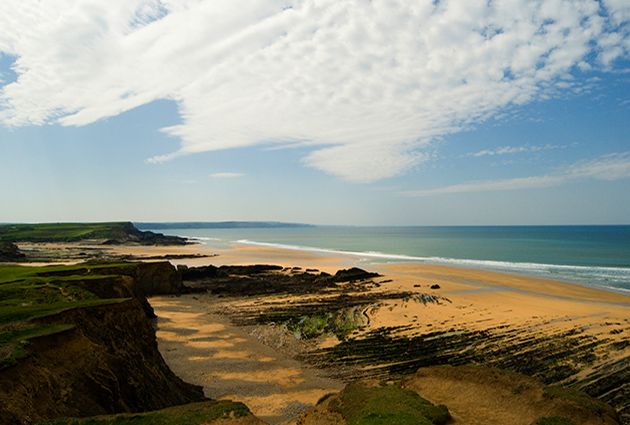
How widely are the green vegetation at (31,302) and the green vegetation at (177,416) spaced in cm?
268

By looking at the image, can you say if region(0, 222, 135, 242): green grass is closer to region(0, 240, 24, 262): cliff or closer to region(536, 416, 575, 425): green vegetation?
region(0, 240, 24, 262): cliff

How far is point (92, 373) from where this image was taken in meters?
11.5

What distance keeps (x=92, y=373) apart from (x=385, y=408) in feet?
27.3

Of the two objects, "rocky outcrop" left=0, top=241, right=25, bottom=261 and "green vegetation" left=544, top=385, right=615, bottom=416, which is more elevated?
"green vegetation" left=544, top=385, right=615, bottom=416

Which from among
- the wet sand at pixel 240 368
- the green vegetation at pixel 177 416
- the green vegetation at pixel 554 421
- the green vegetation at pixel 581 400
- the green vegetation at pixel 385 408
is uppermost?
the green vegetation at pixel 177 416

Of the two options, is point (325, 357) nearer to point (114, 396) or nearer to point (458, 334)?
point (458, 334)

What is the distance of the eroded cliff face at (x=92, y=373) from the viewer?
9.49 m

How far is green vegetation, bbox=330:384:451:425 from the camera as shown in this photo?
1032 centimetres

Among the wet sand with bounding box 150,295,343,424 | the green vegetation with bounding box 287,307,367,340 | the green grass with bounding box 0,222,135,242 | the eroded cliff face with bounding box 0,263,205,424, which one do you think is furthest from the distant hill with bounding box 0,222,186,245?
the eroded cliff face with bounding box 0,263,205,424

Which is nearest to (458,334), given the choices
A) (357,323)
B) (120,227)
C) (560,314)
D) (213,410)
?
(357,323)

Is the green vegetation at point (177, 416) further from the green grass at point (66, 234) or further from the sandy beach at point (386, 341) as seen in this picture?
the green grass at point (66, 234)

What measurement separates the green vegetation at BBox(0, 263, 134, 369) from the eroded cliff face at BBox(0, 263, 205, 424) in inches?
11.2

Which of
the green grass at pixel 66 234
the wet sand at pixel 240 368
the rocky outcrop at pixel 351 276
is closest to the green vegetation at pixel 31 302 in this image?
the wet sand at pixel 240 368

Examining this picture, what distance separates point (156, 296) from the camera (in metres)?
39.3
